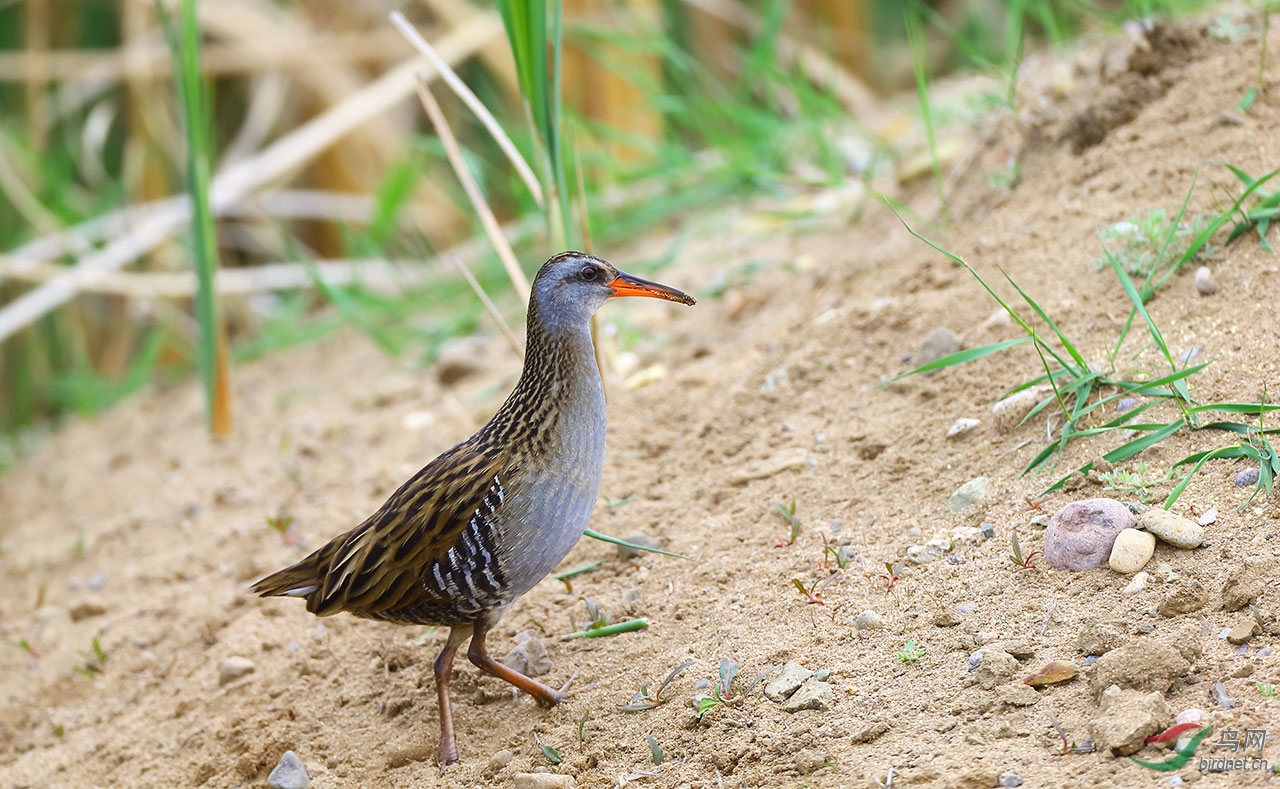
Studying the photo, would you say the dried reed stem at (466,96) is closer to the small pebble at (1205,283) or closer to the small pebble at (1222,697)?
the small pebble at (1205,283)

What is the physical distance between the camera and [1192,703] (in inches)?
87.7

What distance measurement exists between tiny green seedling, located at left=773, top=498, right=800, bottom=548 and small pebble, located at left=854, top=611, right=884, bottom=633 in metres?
0.42

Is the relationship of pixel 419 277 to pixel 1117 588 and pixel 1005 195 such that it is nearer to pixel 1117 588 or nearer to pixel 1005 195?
pixel 1005 195

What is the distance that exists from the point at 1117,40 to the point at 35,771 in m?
4.18

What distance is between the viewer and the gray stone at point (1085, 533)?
8.62 ft

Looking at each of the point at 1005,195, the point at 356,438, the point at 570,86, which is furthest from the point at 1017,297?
the point at 570,86

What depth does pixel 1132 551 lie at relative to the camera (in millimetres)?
2568

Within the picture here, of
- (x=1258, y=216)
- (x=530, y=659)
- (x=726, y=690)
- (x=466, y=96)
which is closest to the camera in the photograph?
(x=726, y=690)

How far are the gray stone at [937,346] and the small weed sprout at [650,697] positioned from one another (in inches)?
48.7

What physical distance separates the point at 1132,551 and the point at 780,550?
2.94 ft

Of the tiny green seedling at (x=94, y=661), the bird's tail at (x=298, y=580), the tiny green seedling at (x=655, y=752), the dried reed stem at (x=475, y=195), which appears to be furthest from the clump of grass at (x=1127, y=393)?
the tiny green seedling at (x=94, y=661)

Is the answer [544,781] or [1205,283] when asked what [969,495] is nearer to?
[1205,283]

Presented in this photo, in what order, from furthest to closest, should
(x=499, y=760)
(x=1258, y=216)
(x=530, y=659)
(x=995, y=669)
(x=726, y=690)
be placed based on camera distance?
(x=1258, y=216) < (x=530, y=659) < (x=499, y=760) < (x=726, y=690) < (x=995, y=669)

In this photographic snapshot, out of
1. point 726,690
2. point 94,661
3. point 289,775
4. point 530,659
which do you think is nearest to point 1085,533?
point 726,690
